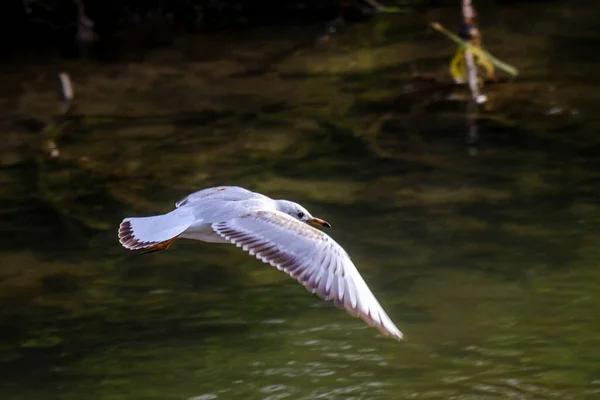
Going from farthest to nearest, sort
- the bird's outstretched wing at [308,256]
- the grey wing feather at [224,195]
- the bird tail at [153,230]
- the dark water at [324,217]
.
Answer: the dark water at [324,217] < the grey wing feather at [224,195] < the bird tail at [153,230] < the bird's outstretched wing at [308,256]

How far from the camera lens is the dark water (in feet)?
18.0

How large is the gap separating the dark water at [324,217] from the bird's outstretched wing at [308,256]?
36.2 inches

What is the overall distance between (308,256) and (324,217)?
2.61 meters

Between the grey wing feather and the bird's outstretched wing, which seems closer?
the bird's outstretched wing

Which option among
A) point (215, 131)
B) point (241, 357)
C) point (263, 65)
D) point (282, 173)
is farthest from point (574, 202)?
point (263, 65)

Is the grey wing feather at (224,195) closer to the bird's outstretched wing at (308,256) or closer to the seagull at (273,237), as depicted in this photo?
the seagull at (273,237)

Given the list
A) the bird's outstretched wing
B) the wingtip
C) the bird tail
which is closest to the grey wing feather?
the bird tail

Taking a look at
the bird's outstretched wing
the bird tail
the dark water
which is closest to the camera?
the bird's outstretched wing

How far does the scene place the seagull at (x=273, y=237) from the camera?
4336 mm

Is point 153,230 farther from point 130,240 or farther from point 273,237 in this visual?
point 273,237

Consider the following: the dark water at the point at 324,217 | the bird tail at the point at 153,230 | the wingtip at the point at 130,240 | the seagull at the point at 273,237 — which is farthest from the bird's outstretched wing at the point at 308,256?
the dark water at the point at 324,217

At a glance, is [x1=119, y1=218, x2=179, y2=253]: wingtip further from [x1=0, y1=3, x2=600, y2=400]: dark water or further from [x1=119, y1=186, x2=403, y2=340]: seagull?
[x1=0, y1=3, x2=600, y2=400]: dark water

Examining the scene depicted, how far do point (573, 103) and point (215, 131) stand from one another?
2.83 m

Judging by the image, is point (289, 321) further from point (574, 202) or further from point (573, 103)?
point (573, 103)
